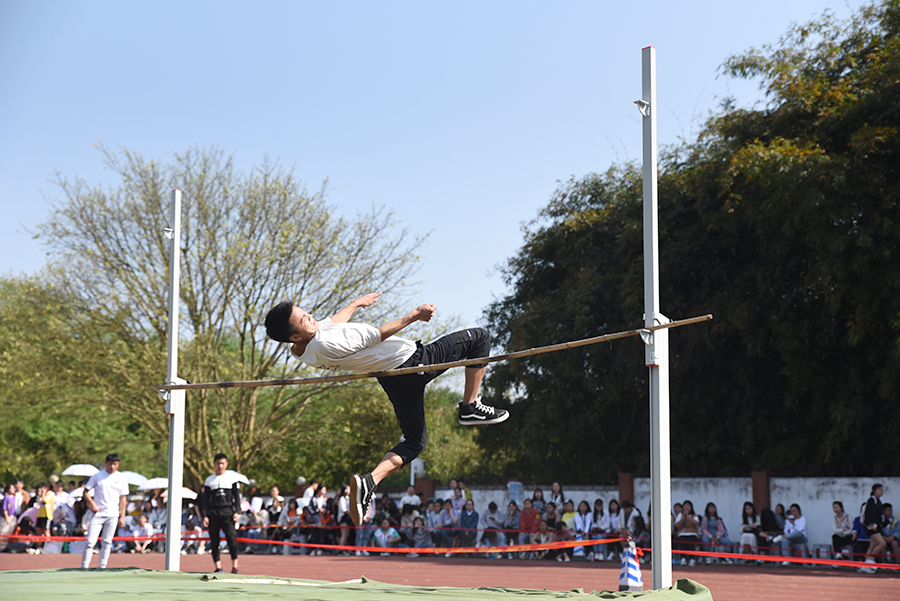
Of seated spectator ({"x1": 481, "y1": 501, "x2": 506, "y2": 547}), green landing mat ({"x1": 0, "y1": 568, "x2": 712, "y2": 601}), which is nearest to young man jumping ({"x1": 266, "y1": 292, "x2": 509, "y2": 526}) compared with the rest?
green landing mat ({"x1": 0, "y1": 568, "x2": 712, "y2": 601})

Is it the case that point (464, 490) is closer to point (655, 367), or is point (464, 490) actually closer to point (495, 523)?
point (495, 523)

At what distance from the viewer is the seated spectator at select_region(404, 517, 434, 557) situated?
16.7 metres

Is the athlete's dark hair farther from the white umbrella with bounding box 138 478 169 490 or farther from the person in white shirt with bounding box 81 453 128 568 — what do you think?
the white umbrella with bounding box 138 478 169 490

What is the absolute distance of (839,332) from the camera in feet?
50.9

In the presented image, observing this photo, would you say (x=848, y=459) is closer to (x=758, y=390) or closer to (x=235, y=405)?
(x=758, y=390)

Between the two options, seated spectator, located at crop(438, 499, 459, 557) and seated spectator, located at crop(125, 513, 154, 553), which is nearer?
seated spectator, located at crop(438, 499, 459, 557)

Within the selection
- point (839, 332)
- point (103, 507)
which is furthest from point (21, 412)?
point (839, 332)

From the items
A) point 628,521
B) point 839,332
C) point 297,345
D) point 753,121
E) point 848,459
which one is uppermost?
point 753,121

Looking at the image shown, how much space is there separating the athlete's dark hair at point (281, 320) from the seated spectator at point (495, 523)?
11286mm

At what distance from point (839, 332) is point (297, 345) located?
41.2 feet

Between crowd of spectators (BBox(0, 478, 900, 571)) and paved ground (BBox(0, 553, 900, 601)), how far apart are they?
20.0 inches

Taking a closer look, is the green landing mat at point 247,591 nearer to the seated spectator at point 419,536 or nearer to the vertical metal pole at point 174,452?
the vertical metal pole at point 174,452

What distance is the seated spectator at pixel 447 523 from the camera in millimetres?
16498

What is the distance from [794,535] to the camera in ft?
45.1
